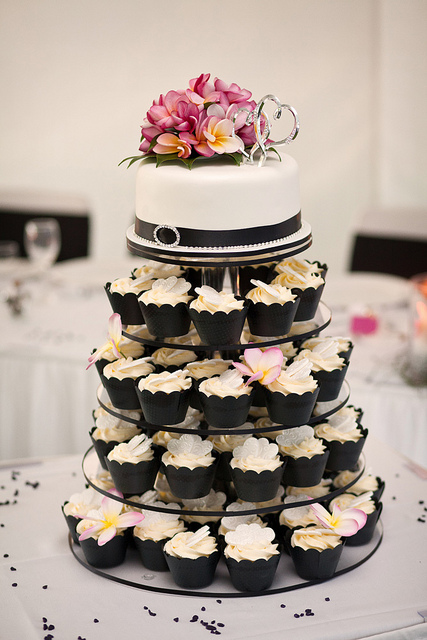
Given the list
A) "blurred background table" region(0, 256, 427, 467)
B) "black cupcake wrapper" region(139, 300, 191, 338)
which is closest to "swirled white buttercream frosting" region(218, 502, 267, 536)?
"black cupcake wrapper" region(139, 300, 191, 338)

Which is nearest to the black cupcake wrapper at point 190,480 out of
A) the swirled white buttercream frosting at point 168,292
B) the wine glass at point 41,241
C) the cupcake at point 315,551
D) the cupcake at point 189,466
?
the cupcake at point 189,466

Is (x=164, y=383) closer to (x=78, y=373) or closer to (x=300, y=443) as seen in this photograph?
(x=300, y=443)

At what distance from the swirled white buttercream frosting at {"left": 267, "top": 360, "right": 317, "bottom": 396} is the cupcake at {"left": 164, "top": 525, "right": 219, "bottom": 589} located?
0.30 metres

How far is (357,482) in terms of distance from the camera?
62.9 inches

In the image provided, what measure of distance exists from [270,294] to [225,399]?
21 cm

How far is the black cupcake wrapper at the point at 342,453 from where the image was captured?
1.46 metres

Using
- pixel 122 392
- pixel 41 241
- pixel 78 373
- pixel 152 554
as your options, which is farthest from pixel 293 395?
pixel 41 241

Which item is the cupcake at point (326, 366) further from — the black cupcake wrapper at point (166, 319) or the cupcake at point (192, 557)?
the cupcake at point (192, 557)

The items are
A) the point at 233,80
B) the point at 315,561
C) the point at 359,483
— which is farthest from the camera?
the point at 233,80

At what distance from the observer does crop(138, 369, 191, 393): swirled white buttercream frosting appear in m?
1.31

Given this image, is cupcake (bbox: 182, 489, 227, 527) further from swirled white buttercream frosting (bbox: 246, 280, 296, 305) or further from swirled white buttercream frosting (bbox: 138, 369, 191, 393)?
swirled white buttercream frosting (bbox: 246, 280, 296, 305)

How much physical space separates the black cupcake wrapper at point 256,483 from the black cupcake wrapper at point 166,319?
278 millimetres

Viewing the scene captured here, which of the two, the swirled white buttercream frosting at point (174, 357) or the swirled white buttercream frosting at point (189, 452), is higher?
the swirled white buttercream frosting at point (174, 357)

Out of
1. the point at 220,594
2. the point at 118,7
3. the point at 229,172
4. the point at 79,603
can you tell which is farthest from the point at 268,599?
the point at 118,7
